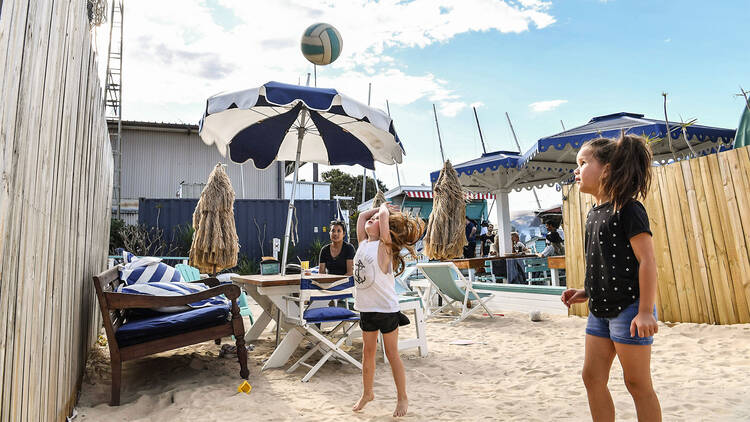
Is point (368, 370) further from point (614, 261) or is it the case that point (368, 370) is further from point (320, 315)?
point (614, 261)

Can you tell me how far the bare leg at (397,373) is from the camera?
2662 millimetres

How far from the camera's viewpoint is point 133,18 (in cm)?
1009

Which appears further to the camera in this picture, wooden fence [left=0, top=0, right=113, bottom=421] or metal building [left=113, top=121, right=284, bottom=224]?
metal building [left=113, top=121, right=284, bottom=224]

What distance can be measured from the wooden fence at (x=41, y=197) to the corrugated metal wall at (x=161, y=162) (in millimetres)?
15032

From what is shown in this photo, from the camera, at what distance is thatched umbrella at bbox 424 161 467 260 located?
23.8 ft

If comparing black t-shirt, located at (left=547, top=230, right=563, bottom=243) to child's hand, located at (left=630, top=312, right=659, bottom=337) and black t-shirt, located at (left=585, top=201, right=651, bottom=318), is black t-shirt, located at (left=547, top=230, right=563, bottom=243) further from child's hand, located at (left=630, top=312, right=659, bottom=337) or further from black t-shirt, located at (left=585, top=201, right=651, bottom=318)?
child's hand, located at (left=630, top=312, right=659, bottom=337)

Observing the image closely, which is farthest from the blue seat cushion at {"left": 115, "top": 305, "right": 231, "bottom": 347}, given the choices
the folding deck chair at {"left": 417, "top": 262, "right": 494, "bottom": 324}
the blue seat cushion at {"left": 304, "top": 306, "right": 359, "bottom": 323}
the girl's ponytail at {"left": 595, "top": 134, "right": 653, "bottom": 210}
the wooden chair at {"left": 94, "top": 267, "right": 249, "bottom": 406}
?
the folding deck chair at {"left": 417, "top": 262, "right": 494, "bottom": 324}

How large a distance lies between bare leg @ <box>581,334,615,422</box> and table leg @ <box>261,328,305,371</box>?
8.42ft

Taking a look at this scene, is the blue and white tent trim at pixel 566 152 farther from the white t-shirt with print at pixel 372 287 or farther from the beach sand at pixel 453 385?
the white t-shirt with print at pixel 372 287

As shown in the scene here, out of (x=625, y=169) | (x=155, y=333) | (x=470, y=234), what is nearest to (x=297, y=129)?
(x=155, y=333)

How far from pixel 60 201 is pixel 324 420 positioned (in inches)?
73.0

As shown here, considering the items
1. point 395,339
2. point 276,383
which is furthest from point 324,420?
point 276,383

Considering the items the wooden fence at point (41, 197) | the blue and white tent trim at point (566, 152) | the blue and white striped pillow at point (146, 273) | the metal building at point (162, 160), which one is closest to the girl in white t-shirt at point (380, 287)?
the wooden fence at point (41, 197)

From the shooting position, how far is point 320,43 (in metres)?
5.56
